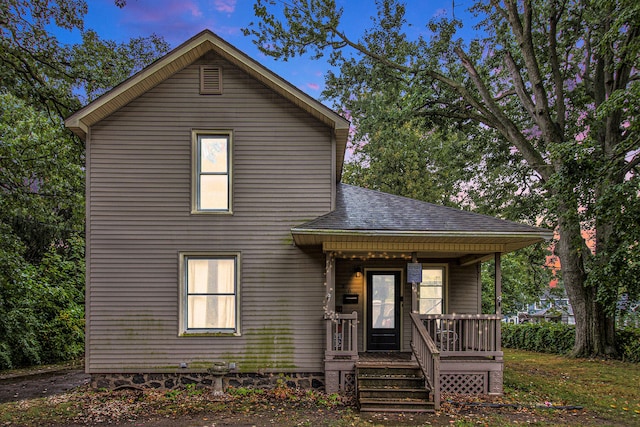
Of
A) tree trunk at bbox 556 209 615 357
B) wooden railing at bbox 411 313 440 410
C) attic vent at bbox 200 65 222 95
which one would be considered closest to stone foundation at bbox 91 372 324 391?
wooden railing at bbox 411 313 440 410

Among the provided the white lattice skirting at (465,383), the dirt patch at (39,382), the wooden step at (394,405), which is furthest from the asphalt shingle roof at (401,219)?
the dirt patch at (39,382)

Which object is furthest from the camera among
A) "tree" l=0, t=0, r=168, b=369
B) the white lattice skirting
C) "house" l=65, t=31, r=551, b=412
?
"tree" l=0, t=0, r=168, b=369

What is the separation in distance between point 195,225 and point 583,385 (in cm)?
916

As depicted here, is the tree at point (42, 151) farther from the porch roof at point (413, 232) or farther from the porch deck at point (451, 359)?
the porch deck at point (451, 359)

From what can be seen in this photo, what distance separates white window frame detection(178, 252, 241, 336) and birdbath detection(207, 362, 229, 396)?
641 millimetres

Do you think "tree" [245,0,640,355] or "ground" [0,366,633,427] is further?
"tree" [245,0,640,355]

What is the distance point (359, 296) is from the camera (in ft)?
36.1

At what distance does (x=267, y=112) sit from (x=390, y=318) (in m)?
5.66

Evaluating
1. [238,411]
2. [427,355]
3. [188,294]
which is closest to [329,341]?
[427,355]

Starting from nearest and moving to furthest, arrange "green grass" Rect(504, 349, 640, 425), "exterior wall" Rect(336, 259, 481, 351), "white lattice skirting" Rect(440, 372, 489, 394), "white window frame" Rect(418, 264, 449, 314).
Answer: "green grass" Rect(504, 349, 640, 425) < "white lattice skirting" Rect(440, 372, 489, 394) < "exterior wall" Rect(336, 259, 481, 351) < "white window frame" Rect(418, 264, 449, 314)

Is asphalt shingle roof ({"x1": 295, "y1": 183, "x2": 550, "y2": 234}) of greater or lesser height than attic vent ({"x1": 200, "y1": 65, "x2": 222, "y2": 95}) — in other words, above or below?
below

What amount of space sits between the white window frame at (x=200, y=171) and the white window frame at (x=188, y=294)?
2.94 feet

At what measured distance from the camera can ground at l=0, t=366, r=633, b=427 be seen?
7.25m

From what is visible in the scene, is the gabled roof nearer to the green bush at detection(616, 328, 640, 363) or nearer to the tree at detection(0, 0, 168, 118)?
the tree at detection(0, 0, 168, 118)
